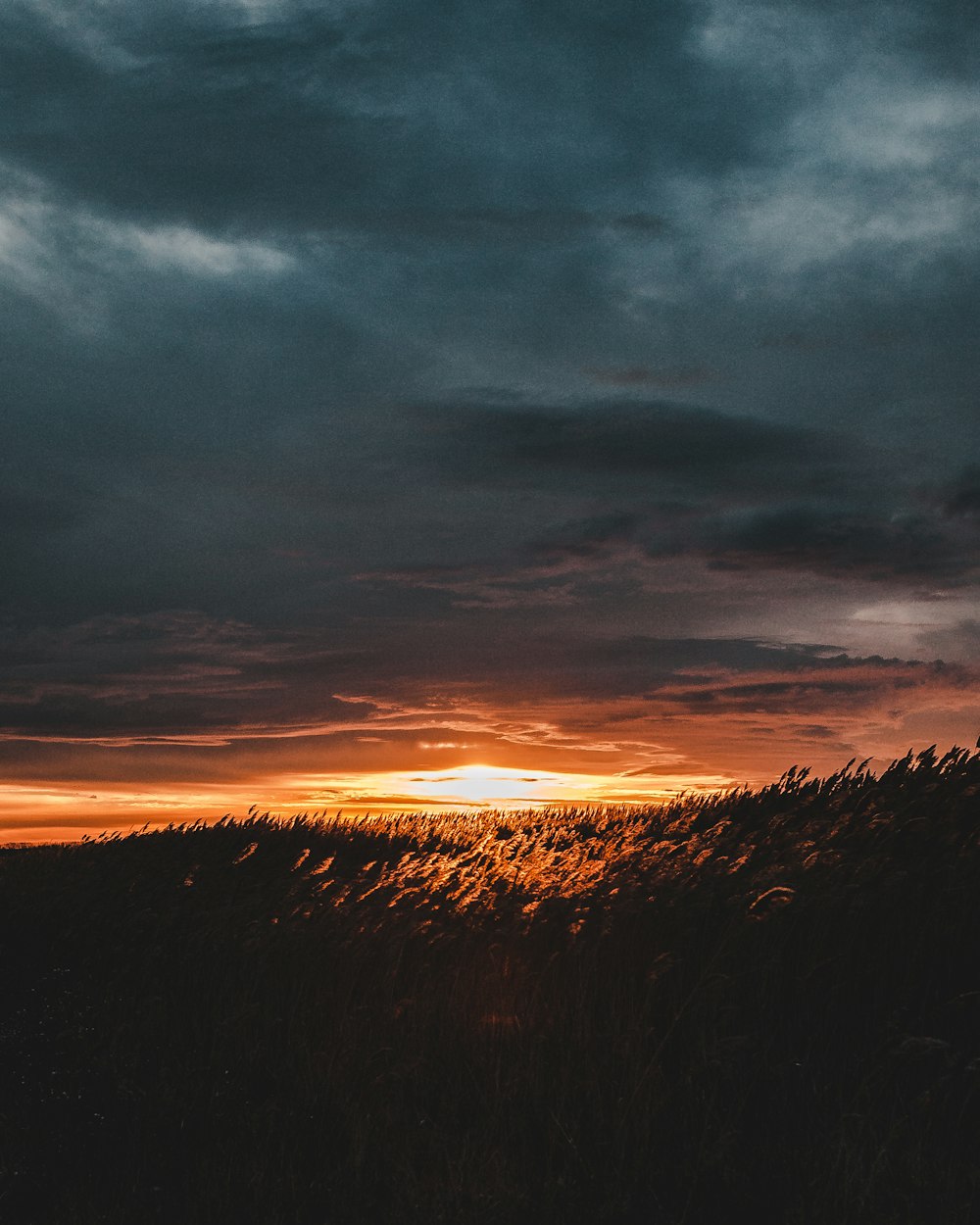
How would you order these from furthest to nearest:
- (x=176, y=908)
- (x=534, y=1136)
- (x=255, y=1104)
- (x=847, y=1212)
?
(x=176, y=908), (x=255, y=1104), (x=534, y=1136), (x=847, y=1212)

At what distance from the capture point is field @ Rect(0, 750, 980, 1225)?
17.2 feet

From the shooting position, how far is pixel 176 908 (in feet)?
39.7

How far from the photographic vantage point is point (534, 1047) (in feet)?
22.0

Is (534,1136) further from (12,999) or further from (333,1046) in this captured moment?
(12,999)

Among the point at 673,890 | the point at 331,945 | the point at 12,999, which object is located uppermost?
the point at 673,890

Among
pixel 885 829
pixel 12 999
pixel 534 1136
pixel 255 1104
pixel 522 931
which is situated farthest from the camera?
pixel 885 829

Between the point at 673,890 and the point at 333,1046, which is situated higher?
the point at 673,890

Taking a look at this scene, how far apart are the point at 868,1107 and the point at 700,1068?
3.00ft

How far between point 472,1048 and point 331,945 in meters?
2.70

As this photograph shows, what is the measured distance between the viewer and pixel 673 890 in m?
9.35

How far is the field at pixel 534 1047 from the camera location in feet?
17.2

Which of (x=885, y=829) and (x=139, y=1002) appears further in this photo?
(x=885, y=829)

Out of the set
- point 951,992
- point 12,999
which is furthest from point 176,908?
point 951,992

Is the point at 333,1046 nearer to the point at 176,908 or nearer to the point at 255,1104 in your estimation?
the point at 255,1104
